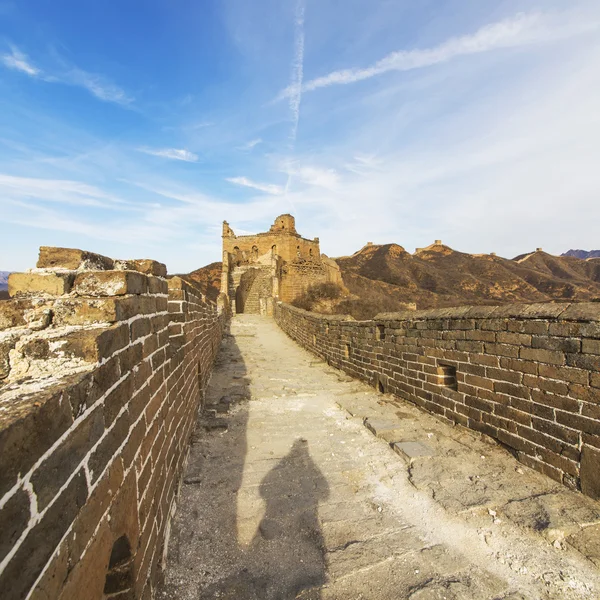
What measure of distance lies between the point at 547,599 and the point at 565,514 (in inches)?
36.7

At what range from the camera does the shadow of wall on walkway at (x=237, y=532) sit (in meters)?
2.02

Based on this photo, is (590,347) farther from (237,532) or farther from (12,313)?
(12,313)

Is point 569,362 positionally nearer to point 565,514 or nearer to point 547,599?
point 565,514

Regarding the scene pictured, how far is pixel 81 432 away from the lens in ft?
3.77

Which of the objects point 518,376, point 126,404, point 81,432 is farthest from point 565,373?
point 81,432

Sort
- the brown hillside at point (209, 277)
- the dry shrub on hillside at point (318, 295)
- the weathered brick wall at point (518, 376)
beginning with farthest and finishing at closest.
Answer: the brown hillside at point (209, 277) → the dry shrub on hillside at point (318, 295) → the weathered brick wall at point (518, 376)

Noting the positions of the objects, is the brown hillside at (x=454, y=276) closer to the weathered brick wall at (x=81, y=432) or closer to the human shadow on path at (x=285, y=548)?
the human shadow on path at (x=285, y=548)

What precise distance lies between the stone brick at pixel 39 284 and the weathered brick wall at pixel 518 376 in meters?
3.88

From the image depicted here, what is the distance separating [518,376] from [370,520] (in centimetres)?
222

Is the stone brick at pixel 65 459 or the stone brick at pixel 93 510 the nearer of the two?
the stone brick at pixel 65 459

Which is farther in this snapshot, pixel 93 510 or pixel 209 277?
pixel 209 277

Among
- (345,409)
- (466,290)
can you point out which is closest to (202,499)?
(345,409)

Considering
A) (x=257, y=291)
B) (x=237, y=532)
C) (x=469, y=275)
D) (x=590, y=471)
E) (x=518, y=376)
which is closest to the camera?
(x=237, y=532)

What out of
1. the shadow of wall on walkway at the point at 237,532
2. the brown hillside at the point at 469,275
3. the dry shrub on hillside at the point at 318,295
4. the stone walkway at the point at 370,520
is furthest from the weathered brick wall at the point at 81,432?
the brown hillside at the point at 469,275
